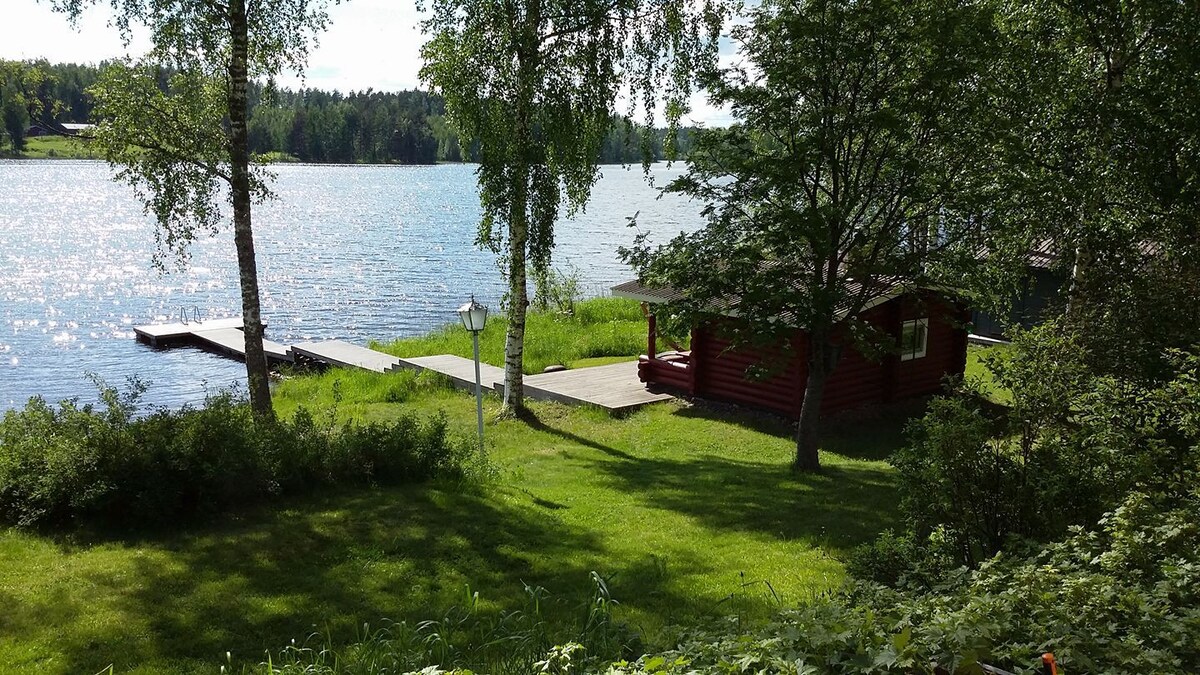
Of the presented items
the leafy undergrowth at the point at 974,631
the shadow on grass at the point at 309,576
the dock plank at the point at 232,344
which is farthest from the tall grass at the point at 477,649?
the dock plank at the point at 232,344

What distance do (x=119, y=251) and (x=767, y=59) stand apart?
49.5 m

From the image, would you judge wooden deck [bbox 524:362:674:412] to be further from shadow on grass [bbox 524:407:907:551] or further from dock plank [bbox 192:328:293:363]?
dock plank [bbox 192:328:293:363]

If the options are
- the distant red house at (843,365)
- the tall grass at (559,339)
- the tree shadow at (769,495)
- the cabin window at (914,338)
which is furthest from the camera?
the tall grass at (559,339)

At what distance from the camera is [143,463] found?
8578 millimetres

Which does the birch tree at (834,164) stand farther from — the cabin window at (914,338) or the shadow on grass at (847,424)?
the cabin window at (914,338)

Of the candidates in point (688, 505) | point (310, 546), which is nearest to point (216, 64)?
point (310, 546)

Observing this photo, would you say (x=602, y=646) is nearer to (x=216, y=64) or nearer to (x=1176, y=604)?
(x=1176, y=604)

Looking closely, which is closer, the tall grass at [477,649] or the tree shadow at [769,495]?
the tall grass at [477,649]

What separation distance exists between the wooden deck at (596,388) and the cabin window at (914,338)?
470 centimetres

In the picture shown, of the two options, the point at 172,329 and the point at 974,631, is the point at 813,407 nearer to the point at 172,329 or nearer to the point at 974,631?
the point at 974,631

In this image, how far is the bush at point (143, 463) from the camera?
332 inches

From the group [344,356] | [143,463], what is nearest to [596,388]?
[344,356]

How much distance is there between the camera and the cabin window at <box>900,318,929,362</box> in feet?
57.0

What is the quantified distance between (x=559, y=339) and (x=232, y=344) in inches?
453
